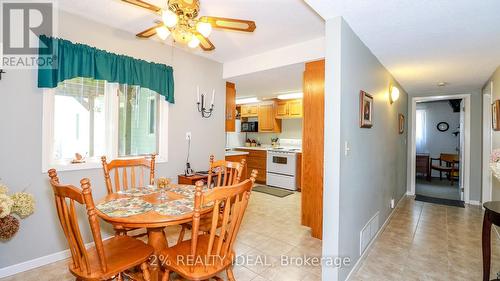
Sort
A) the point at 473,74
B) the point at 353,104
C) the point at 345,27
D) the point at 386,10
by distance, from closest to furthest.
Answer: the point at 386,10, the point at 345,27, the point at 353,104, the point at 473,74

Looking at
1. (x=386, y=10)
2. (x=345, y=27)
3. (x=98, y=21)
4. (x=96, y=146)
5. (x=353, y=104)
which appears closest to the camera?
(x=386, y=10)

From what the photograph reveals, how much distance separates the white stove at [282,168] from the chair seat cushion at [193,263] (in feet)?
12.3

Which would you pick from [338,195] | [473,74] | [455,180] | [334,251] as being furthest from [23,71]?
[455,180]

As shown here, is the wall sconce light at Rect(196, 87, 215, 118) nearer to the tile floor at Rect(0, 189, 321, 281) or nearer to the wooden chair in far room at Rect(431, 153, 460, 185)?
the tile floor at Rect(0, 189, 321, 281)

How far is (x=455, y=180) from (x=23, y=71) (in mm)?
9246

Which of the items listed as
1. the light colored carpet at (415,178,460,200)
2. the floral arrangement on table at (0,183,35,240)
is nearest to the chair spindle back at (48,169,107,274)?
the floral arrangement on table at (0,183,35,240)

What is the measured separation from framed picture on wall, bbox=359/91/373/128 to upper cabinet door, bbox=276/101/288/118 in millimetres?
3490

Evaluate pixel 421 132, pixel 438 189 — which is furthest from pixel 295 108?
pixel 421 132

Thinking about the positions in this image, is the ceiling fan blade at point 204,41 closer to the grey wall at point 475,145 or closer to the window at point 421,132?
the grey wall at point 475,145

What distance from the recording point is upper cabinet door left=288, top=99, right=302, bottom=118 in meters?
5.64

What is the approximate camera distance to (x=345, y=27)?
1838mm

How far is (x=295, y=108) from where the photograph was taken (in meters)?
5.71

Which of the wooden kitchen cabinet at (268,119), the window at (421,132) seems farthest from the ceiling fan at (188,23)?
the window at (421,132)

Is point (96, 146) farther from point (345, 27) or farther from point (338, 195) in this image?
point (345, 27)
